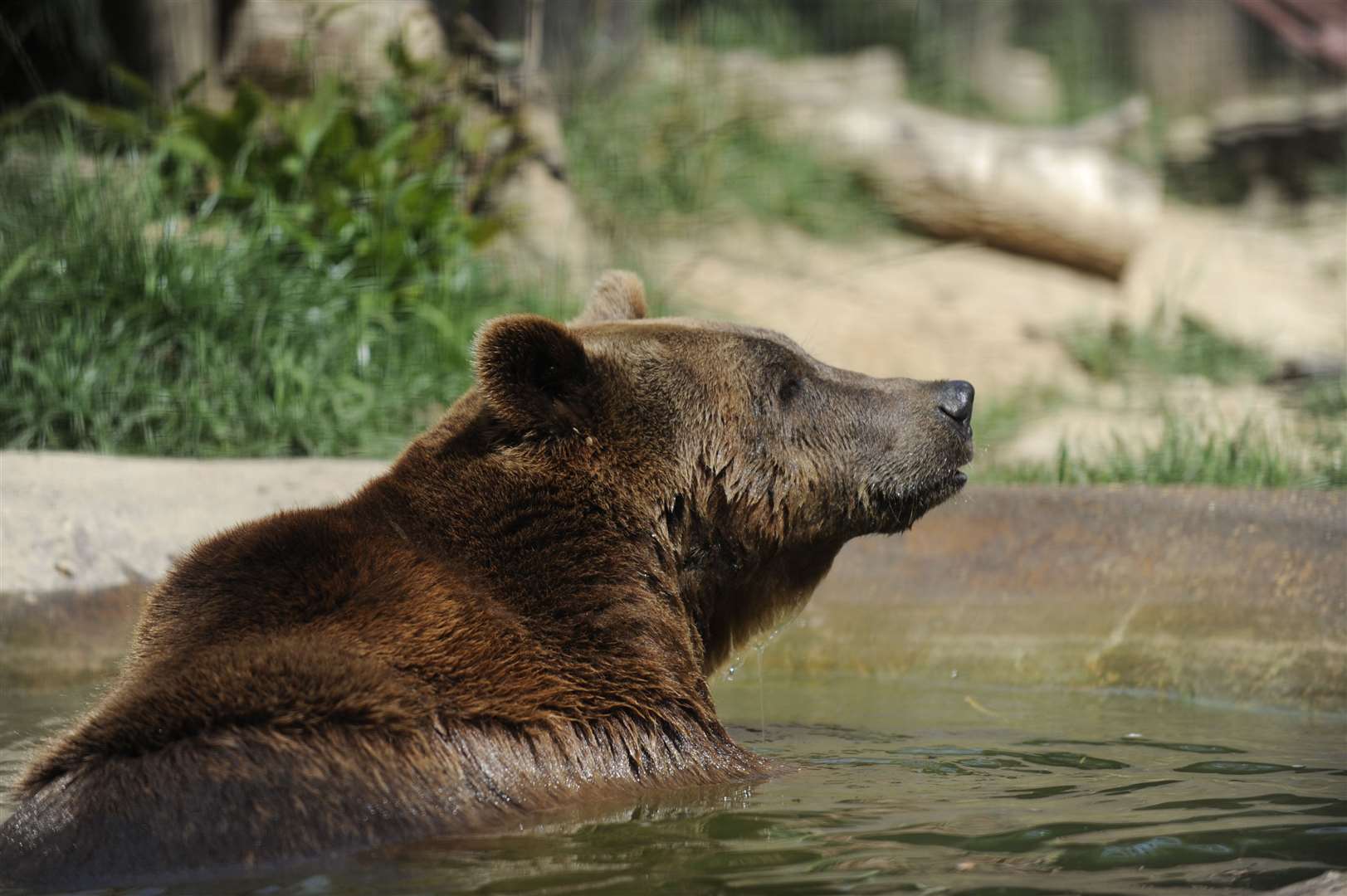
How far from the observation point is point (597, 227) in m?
10.0

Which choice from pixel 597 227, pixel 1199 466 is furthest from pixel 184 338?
pixel 1199 466

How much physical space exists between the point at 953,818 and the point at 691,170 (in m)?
8.12

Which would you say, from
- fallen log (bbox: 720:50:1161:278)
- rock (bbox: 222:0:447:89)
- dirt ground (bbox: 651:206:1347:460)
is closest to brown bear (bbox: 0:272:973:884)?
dirt ground (bbox: 651:206:1347:460)

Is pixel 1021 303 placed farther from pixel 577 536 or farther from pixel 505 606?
pixel 505 606

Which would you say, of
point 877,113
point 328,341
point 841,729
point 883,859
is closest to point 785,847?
point 883,859

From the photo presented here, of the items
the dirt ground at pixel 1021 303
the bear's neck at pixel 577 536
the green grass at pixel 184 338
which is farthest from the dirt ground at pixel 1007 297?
the bear's neck at pixel 577 536

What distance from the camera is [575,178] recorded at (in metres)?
10.4

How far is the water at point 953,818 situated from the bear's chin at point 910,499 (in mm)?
625

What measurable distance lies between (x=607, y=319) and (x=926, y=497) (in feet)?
3.23

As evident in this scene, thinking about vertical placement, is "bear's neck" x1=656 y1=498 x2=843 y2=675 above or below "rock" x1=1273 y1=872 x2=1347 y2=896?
above

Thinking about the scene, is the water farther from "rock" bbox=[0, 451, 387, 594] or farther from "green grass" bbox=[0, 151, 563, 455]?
"green grass" bbox=[0, 151, 563, 455]

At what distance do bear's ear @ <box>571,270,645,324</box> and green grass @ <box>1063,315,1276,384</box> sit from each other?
579 cm

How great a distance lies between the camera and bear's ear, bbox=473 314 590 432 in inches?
132

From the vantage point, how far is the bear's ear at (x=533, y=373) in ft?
11.0
